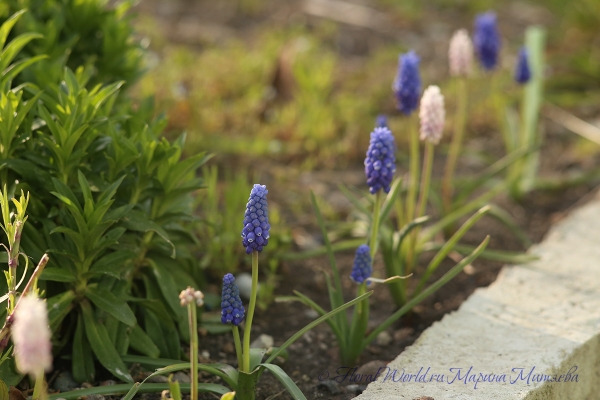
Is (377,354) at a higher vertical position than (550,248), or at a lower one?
lower

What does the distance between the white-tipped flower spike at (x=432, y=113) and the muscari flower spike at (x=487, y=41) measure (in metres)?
1.03

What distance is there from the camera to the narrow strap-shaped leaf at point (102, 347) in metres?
2.64

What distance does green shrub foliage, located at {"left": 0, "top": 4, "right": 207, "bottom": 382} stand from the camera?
103 inches

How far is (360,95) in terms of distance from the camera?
5.61 metres

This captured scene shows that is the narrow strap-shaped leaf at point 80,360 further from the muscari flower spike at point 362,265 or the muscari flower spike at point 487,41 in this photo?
the muscari flower spike at point 487,41

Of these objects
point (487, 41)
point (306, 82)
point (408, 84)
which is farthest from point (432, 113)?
point (306, 82)

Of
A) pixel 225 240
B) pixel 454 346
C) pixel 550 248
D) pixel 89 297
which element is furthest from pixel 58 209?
pixel 550 248

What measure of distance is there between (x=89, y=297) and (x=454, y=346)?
1352 millimetres

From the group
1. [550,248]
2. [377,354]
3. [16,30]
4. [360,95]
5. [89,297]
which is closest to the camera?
[89,297]

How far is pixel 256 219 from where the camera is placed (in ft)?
7.43

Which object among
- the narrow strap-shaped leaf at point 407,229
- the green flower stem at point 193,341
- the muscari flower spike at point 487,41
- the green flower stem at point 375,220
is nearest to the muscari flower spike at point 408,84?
the narrow strap-shaped leaf at point 407,229

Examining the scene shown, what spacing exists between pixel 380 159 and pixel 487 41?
5.36ft

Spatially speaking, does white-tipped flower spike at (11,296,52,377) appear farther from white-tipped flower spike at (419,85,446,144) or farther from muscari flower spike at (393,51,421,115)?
muscari flower spike at (393,51,421,115)

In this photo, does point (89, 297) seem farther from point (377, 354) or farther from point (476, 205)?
point (476, 205)
